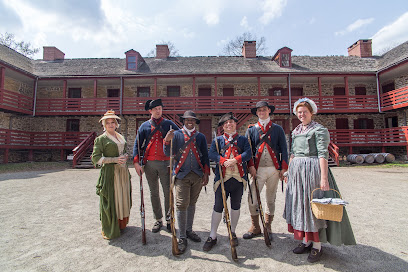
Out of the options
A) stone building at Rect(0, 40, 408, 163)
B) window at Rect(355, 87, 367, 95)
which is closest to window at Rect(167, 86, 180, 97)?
stone building at Rect(0, 40, 408, 163)

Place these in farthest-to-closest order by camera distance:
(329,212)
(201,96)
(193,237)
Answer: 1. (201,96)
2. (193,237)
3. (329,212)

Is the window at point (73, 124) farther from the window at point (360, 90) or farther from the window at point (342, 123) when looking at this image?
the window at point (360, 90)

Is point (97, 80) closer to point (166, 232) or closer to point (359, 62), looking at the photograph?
point (166, 232)

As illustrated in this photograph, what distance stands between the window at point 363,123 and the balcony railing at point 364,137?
80cm

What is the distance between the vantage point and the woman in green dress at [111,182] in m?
3.04

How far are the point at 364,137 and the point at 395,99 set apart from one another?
280cm

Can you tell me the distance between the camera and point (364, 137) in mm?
14391

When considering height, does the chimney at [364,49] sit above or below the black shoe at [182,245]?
above

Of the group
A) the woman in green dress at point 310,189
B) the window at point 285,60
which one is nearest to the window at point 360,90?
the window at point 285,60

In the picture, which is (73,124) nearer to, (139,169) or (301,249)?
(139,169)

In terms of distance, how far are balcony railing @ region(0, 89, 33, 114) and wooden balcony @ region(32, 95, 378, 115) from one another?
0.53m

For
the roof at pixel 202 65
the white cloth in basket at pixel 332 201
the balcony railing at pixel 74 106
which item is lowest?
the white cloth in basket at pixel 332 201

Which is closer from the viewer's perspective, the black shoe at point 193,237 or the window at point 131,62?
the black shoe at point 193,237

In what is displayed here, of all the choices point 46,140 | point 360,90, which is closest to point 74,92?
point 46,140
